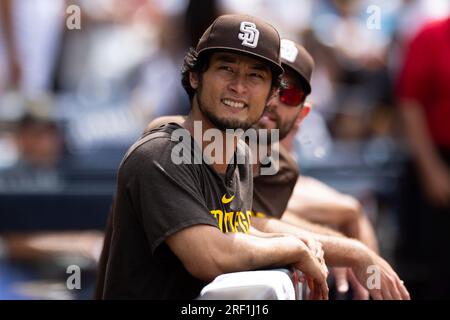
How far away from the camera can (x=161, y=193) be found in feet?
11.9

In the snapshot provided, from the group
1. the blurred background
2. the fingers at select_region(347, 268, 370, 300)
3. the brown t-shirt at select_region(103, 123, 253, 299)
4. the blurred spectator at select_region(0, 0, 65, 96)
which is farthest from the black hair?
the blurred spectator at select_region(0, 0, 65, 96)

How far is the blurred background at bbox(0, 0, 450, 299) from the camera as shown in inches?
312

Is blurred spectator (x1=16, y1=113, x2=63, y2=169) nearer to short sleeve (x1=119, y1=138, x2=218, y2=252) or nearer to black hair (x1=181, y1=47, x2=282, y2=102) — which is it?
black hair (x1=181, y1=47, x2=282, y2=102)

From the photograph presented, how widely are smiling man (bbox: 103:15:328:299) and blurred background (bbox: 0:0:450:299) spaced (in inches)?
119

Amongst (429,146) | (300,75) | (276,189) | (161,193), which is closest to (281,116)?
(300,75)

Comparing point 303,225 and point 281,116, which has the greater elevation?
point 281,116

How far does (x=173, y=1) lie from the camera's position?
32.5ft

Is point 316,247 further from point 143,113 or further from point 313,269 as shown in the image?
point 143,113

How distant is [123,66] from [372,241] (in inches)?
171

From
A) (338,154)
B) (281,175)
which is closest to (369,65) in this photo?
(338,154)

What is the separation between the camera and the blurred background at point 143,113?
7.92m

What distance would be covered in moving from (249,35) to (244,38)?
24mm

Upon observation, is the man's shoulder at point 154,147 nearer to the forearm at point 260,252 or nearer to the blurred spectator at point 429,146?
the forearm at point 260,252
